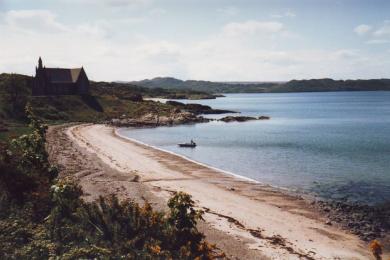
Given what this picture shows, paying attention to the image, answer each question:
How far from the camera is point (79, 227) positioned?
15.0m

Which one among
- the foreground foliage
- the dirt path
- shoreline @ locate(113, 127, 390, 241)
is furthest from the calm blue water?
the foreground foliage

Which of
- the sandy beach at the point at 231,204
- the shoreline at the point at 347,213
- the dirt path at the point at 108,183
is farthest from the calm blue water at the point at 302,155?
the dirt path at the point at 108,183

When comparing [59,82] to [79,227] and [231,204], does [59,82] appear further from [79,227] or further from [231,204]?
[79,227]

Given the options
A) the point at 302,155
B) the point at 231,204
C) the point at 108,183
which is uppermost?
the point at 108,183

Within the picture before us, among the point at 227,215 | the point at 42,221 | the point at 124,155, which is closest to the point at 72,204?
the point at 42,221

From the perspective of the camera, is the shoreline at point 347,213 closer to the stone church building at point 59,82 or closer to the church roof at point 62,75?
the stone church building at point 59,82

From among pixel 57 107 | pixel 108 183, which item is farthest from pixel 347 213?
pixel 57 107

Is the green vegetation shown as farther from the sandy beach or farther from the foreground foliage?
the foreground foliage

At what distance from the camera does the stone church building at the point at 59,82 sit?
121 meters

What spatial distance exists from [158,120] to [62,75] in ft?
125

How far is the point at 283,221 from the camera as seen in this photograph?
2812cm

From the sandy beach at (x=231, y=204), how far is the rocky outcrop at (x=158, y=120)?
50988 mm

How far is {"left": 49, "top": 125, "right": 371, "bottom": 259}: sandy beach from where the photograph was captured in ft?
73.8

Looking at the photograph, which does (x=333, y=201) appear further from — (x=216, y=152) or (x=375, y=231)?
(x=216, y=152)
